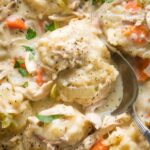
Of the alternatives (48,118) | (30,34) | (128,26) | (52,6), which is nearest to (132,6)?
(128,26)

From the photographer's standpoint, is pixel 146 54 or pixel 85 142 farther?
pixel 146 54

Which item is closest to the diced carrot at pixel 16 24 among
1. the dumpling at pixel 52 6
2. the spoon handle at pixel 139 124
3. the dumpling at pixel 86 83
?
the dumpling at pixel 52 6

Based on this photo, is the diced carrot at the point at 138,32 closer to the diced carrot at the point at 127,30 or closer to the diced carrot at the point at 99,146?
the diced carrot at the point at 127,30

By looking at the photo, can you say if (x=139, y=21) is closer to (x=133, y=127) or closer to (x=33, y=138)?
(x=133, y=127)

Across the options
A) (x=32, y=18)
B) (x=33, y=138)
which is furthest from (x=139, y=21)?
(x=33, y=138)

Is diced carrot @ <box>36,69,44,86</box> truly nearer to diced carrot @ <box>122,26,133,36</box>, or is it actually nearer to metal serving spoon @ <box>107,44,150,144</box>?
metal serving spoon @ <box>107,44,150,144</box>

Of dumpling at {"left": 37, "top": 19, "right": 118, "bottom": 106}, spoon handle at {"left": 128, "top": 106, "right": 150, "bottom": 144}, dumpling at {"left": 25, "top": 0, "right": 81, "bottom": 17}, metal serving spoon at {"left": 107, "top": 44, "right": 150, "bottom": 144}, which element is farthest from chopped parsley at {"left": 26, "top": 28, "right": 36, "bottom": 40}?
spoon handle at {"left": 128, "top": 106, "right": 150, "bottom": 144}
